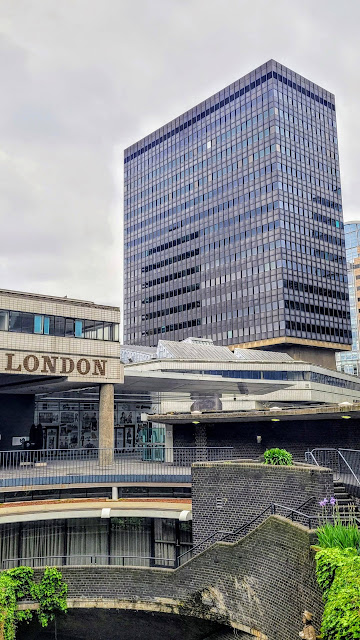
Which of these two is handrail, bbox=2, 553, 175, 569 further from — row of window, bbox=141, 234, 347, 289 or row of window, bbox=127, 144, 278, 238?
row of window, bbox=127, 144, 278, 238

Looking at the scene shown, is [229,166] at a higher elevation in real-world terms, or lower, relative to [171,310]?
higher

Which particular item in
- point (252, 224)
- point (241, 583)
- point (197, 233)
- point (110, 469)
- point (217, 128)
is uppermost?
point (217, 128)

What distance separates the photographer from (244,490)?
20469 millimetres

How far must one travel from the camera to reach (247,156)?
119 m

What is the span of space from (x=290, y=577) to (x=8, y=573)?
417 inches

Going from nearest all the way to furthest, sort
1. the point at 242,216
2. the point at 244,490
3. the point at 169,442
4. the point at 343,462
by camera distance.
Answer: the point at 244,490 < the point at 343,462 < the point at 169,442 < the point at 242,216

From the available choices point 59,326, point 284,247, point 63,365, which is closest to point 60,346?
point 63,365

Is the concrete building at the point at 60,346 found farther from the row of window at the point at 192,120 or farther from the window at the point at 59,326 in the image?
the row of window at the point at 192,120

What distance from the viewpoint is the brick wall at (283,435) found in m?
24.7

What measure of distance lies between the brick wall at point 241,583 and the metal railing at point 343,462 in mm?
4357

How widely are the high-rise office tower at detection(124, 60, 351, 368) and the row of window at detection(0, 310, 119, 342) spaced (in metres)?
76.3

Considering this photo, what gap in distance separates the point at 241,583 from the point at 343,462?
726cm

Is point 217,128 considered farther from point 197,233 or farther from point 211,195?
point 197,233

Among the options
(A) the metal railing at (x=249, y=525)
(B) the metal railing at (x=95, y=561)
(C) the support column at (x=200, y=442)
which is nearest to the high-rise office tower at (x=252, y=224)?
(C) the support column at (x=200, y=442)
